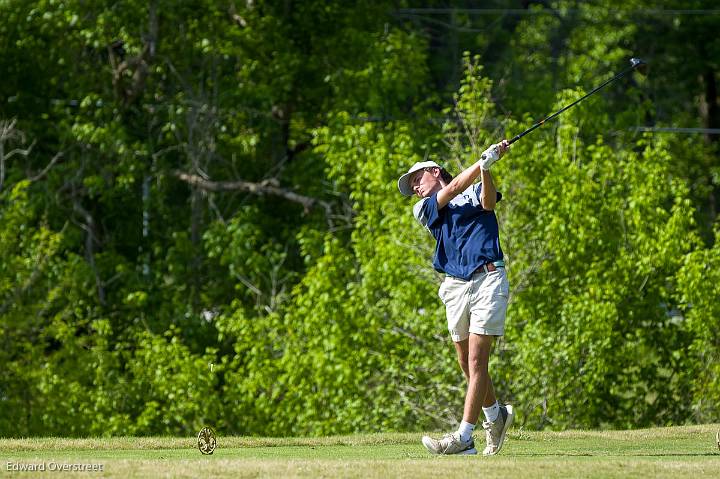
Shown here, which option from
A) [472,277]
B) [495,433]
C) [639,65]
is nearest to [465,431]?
[495,433]

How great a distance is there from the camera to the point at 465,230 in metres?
8.46

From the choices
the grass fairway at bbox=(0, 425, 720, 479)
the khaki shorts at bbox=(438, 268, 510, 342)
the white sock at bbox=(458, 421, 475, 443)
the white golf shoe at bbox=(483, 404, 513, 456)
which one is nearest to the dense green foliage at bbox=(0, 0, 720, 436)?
the grass fairway at bbox=(0, 425, 720, 479)

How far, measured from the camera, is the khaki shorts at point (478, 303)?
27.3ft

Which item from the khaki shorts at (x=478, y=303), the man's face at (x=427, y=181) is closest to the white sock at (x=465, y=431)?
the khaki shorts at (x=478, y=303)

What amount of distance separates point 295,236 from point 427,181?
15.5 meters

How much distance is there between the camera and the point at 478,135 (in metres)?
18.5

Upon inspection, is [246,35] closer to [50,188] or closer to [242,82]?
[242,82]

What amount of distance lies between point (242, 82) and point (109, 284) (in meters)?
4.31

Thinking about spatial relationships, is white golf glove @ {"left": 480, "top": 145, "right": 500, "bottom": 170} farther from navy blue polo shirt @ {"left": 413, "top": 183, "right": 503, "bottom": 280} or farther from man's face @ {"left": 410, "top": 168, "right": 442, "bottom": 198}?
man's face @ {"left": 410, "top": 168, "right": 442, "bottom": 198}

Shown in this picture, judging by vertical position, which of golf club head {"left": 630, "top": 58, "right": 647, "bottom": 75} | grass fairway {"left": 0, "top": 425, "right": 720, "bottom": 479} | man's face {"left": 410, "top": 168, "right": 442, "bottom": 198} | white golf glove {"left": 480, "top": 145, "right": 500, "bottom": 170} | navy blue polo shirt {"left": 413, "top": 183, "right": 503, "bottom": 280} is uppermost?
golf club head {"left": 630, "top": 58, "right": 647, "bottom": 75}

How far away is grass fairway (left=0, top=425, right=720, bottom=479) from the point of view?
740 centimetres

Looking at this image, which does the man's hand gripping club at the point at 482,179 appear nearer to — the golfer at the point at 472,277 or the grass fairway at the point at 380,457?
the golfer at the point at 472,277

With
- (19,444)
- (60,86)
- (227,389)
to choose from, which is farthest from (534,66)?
(19,444)

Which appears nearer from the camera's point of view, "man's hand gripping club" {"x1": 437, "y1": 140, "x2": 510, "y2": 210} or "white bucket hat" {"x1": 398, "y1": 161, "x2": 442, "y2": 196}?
"man's hand gripping club" {"x1": 437, "y1": 140, "x2": 510, "y2": 210}
